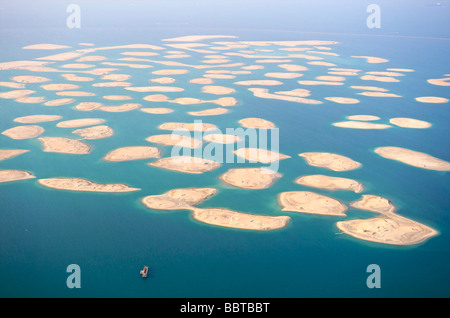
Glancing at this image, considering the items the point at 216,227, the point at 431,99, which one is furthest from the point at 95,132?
the point at 431,99

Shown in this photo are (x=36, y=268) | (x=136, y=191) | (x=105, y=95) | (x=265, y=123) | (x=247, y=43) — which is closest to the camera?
(x=36, y=268)

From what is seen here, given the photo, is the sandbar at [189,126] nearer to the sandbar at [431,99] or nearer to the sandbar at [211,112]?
the sandbar at [211,112]

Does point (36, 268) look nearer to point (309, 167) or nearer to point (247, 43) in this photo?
A: point (309, 167)

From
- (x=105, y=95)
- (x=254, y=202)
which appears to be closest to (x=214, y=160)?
(x=254, y=202)

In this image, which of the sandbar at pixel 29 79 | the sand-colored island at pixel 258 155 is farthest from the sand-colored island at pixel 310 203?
the sandbar at pixel 29 79

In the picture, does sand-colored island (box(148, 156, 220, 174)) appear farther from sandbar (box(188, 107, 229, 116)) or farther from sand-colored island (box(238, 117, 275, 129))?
sandbar (box(188, 107, 229, 116))
